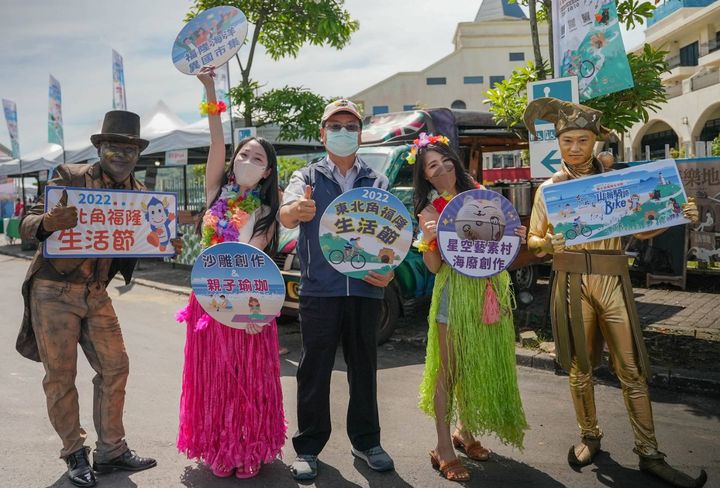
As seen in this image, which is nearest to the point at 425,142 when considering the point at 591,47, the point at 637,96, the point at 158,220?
the point at 158,220

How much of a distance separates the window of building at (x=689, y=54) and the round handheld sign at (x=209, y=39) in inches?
1445

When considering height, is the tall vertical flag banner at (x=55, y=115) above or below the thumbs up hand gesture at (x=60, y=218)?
above

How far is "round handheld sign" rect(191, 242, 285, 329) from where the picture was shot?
10.4 ft

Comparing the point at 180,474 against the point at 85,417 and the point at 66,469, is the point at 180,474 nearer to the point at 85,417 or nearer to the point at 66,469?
the point at 66,469

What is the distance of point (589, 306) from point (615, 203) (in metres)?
0.60

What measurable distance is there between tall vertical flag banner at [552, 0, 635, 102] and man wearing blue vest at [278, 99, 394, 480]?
9.50 feet

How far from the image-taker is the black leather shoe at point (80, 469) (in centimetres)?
323

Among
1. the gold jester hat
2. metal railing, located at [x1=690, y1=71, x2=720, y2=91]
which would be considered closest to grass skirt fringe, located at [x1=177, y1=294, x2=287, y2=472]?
the gold jester hat

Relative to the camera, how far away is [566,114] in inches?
138

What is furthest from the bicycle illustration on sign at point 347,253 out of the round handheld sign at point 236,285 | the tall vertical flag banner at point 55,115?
the tall vertical flag banner at point 55,115

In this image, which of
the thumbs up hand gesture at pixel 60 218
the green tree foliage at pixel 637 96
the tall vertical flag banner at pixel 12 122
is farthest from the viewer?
the tall vertical flag banner at pixel 12 122

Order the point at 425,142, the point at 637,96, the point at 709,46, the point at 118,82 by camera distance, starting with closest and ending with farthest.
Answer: the point at 425,142 → the point at 637,96 → the point at 118,82 → the point at 709,46

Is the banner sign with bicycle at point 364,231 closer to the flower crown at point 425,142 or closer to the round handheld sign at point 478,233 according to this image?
the round handheld sign at point 478,233

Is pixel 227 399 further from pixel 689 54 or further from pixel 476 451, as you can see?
pixel 689 54
